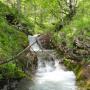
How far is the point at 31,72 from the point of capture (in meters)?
14.0

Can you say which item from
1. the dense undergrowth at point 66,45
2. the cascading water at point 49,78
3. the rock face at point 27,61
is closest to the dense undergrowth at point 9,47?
the dense undergrowth at point 66,45

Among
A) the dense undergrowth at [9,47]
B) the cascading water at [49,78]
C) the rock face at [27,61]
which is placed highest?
the dense undergrowth at [9,47]

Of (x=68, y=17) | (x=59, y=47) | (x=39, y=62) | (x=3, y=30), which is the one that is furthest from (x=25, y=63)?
(x=68, y=17)

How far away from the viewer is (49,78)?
45.3ft

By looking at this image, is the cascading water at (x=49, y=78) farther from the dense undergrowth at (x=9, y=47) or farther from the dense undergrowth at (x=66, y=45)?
the dense undergrowth at (x=9, y=47)

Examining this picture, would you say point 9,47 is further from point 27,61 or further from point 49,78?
point 49,78

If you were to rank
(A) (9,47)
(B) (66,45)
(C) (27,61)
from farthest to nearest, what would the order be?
(B) (66,45)
(C) (27,61)
(A) (9,47)

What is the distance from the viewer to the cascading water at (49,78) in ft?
38.7

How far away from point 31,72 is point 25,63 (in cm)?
118

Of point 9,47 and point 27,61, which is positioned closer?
point 9,47

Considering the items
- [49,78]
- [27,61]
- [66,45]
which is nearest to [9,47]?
[27,61]

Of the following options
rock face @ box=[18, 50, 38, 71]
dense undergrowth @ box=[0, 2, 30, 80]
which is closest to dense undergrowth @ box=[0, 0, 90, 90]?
dense undergrowth @ box=[0, 2, 30, 80]

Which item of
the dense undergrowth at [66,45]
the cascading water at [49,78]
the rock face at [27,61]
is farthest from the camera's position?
the rock face at [27,61]

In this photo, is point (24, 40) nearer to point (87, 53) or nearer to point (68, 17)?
point (87, 53)
